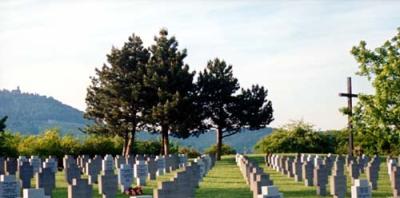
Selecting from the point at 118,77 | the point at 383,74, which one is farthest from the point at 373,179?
the point at 118,77

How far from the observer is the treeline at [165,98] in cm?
4538

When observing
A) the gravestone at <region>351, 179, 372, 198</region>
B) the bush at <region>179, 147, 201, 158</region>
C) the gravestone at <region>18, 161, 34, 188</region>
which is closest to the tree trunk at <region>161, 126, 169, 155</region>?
the bush at <region>179, 147, 201, 158</region>

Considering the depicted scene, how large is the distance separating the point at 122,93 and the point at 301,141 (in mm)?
17552

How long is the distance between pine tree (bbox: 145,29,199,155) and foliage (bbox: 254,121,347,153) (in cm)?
1219

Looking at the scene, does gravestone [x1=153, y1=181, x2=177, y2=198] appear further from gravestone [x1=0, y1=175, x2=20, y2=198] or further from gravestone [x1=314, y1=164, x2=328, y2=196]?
gravestone [x1=314, y1=164, x2=328, y2=196]

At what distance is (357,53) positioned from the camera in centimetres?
2983

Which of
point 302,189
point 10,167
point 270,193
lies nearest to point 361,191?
point 270,193

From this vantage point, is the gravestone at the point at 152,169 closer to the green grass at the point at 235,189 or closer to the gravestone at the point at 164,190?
the green grass at the point at 235,189

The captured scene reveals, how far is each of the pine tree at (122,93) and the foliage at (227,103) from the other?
14.3 feet

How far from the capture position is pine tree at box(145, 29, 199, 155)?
44531 millimetres

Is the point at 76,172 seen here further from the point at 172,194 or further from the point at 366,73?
the point at 366,73

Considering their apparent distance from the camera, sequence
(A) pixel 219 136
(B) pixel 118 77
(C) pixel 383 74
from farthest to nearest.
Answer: (A) pixel 219 136
(B) pixel 118 77
(C) pixel 383 74

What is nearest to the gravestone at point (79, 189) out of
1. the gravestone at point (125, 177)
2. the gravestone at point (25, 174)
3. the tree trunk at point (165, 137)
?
the gravestone at point (125, 177)

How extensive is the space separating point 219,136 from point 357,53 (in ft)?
70.4
